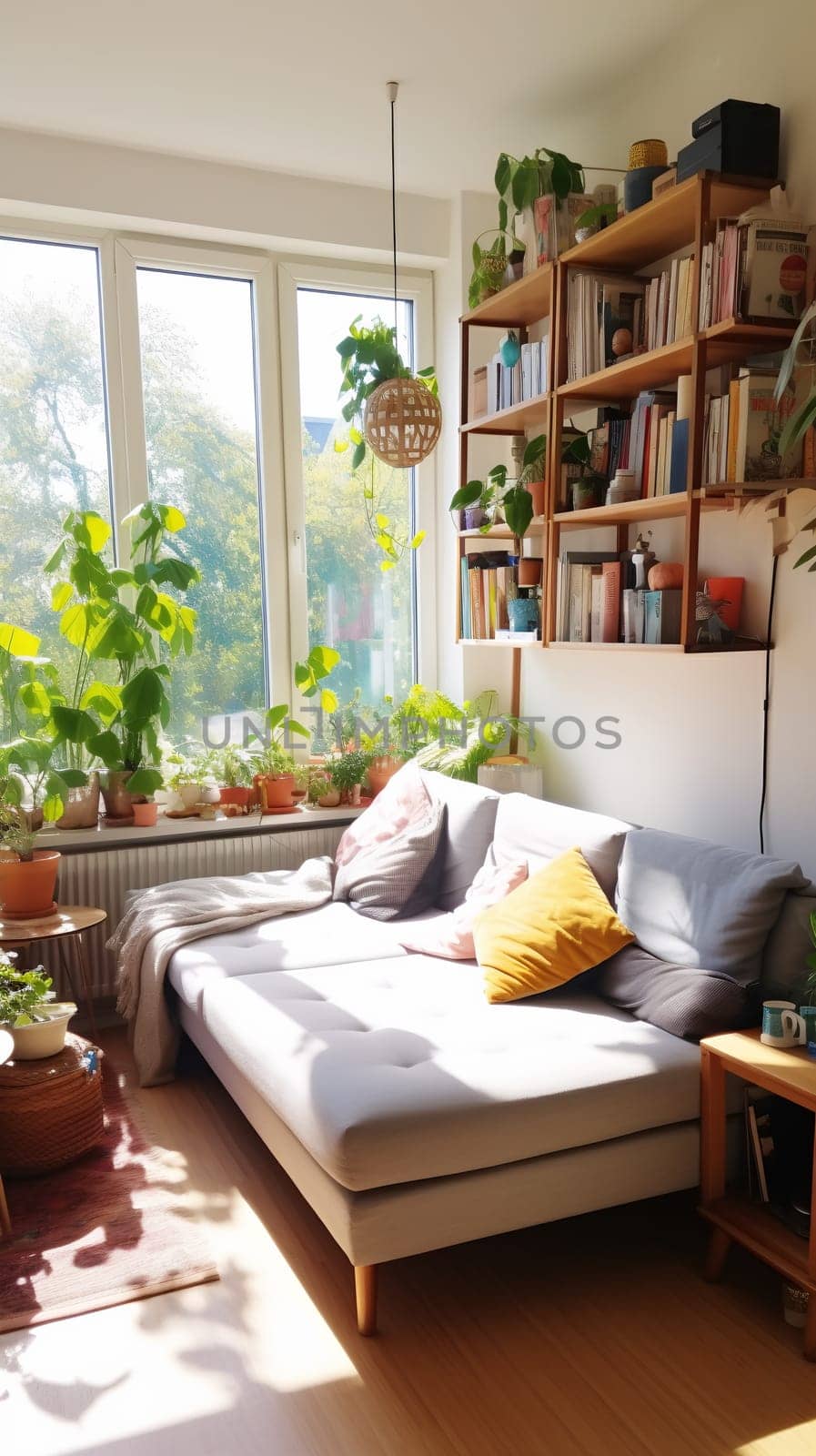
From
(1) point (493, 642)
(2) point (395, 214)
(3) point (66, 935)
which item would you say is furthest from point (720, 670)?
(2) point (395, 214)

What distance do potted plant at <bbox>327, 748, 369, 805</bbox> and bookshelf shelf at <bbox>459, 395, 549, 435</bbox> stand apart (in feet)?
4.29

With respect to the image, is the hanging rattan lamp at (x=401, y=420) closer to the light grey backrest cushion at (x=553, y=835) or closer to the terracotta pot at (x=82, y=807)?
the light grey backrest cushion at (x=553, y=835)

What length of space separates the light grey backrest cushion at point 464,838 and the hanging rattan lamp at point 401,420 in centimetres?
118

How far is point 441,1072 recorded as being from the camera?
2178 mm

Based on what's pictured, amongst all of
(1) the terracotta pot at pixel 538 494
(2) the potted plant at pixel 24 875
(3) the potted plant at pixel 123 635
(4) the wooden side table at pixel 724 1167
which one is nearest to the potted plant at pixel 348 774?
(3) the potted plant at pixel 123 635

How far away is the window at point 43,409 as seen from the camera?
12.5 ft

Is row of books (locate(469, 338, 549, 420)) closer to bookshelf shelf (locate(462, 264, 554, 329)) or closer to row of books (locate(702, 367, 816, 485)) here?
bookshelf shelf (locate(462, 264, 554, 329))

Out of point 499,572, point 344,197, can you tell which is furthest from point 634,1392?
point 344,197

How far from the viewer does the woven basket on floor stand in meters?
2.64

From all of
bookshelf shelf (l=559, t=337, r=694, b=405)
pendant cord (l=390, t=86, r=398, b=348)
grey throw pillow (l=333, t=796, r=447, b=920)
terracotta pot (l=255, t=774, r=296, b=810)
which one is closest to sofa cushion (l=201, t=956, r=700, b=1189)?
grey throw pillow (l=333, t=796, r=447, b=920)

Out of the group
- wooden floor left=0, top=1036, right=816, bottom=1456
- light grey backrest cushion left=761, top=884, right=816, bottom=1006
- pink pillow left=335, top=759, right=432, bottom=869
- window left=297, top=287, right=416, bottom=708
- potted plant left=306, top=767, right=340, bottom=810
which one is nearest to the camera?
wooden floor left=0, top=1036, right=816, bottom=1456

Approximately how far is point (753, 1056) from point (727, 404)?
4.88 feet

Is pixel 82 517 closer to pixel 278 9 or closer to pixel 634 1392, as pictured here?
pixel 278 9

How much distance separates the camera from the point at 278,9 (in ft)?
9.51
